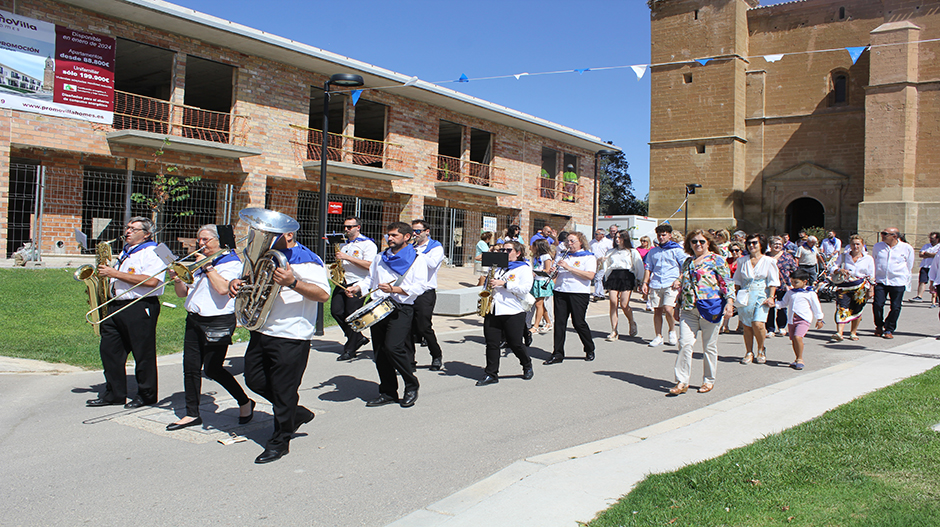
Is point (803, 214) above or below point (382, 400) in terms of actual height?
above

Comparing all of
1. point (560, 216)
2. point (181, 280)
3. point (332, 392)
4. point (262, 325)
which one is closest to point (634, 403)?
point (332, 392)

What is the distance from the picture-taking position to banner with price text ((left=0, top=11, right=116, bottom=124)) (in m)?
16.5

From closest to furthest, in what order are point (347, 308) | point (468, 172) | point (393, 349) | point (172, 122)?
point (393, 349) < point (347, 308) < point (172, 122) < point (468, 172)

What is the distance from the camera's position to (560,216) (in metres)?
34.5

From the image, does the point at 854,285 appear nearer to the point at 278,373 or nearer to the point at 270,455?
the point at 278,373

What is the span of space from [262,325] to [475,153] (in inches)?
1200

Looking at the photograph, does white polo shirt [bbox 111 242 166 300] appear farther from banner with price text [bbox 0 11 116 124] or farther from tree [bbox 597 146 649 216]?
tree [bbox 597 146 649 216]

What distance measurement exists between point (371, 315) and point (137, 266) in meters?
2.18

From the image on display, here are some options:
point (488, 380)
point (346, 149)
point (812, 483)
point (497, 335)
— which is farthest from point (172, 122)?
point (812, 483)

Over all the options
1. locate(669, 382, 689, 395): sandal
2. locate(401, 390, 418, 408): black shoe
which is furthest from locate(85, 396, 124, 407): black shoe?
locate(669, 382, 689, 395): sandal

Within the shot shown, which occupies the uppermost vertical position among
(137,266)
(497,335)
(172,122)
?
(172,122)

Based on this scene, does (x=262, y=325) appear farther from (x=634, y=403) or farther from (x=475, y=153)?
(x=475, y=153)

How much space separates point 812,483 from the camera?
4191mm

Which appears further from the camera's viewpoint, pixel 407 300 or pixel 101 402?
pixel 407 300
